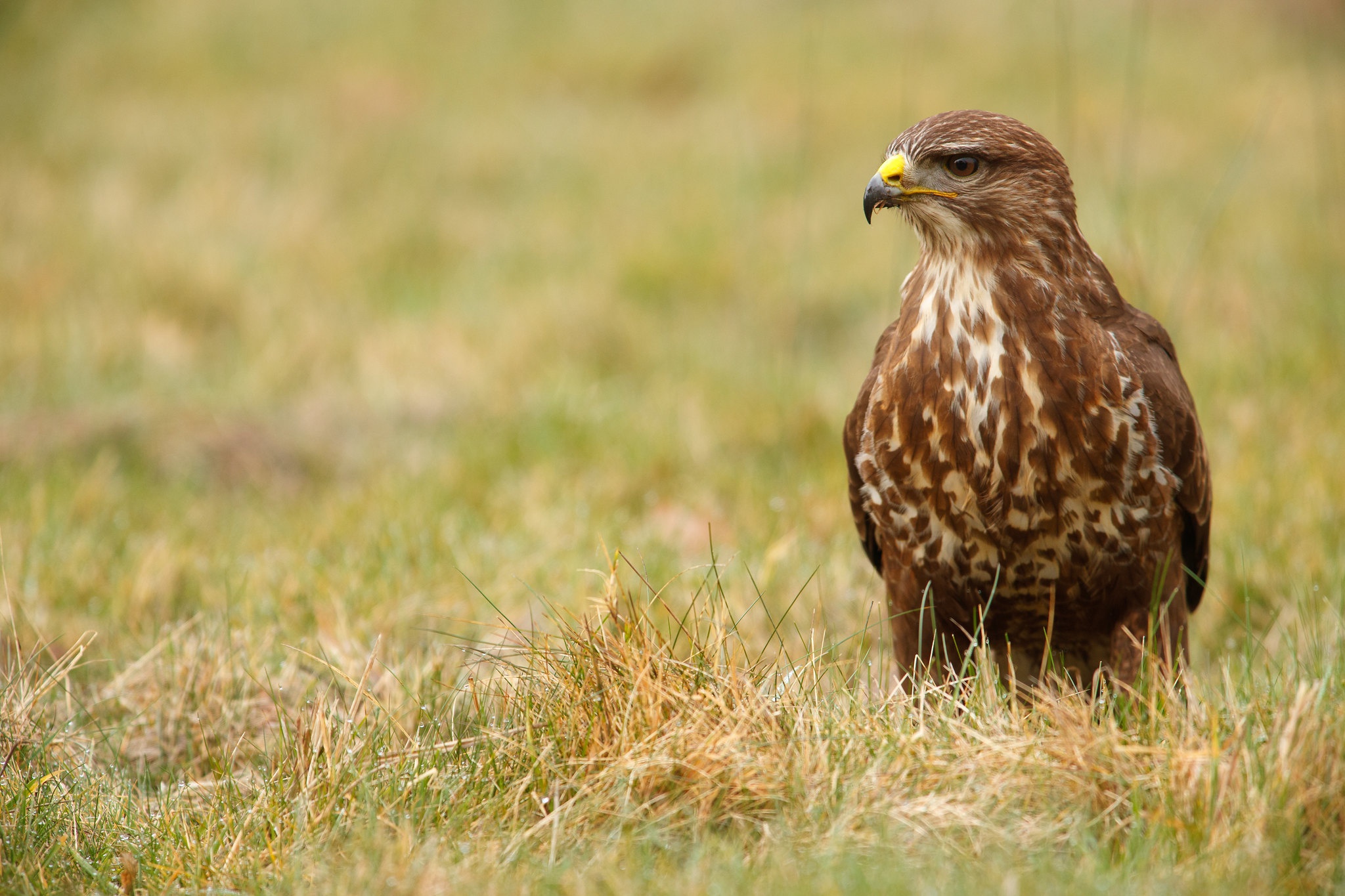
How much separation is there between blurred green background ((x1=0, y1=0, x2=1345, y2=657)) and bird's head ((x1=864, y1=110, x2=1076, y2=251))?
141 cm

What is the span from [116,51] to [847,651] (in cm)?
1134

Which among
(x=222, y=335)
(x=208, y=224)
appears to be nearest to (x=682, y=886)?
(x=222, y=335)

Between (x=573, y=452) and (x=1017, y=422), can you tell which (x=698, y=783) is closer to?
(x=1017, y=422)

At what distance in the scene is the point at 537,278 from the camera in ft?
28.1

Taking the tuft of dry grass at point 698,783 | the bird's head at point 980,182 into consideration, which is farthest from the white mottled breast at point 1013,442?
the tuft of dry grass at point 698,783

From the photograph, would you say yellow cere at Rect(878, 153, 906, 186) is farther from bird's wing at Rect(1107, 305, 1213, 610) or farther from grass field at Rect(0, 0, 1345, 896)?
grass field at Rect(0, 0, 1345, 896)

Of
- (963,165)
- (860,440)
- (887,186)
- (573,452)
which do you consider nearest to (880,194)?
(887,186)

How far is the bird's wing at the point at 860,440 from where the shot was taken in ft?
11.4

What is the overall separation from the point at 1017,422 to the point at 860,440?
1.52 feet

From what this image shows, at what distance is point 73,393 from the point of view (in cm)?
652

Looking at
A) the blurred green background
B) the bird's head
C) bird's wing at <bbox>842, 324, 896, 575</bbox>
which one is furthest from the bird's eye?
the blurred green background

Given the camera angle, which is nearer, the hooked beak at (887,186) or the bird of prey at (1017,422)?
the bird of prey at (1017,422)

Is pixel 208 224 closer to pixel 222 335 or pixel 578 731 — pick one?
pixel 222 335

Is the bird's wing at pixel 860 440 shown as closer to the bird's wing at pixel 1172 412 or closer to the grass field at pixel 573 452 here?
the grass field at pixel 573 452
